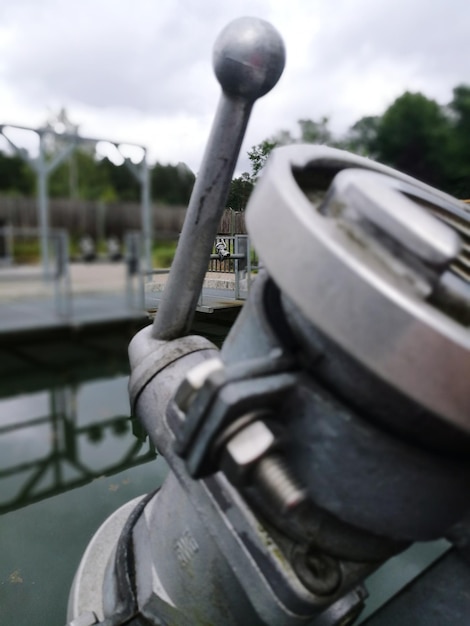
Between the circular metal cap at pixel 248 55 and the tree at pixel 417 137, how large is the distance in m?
0.15

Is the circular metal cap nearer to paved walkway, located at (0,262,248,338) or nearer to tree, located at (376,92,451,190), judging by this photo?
tree, located at (376,92,451,190)

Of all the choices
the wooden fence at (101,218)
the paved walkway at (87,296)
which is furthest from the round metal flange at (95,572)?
the wooden fence at (101,218)

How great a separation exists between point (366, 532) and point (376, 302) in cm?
24

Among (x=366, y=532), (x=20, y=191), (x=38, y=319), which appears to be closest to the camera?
(x=366, y=532)

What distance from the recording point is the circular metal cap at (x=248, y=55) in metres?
0.41

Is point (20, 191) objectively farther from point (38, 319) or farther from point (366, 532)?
point (366, 532)

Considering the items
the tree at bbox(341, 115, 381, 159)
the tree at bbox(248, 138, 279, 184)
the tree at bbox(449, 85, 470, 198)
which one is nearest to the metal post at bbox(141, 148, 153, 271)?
the tree at bbox(248, 138, 279, 184)

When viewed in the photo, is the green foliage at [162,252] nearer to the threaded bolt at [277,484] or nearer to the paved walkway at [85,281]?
the paved walkway at [85,281]

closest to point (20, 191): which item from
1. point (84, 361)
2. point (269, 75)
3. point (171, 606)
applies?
point (269, 75)

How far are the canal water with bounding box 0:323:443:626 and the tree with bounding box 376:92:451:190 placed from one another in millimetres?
421

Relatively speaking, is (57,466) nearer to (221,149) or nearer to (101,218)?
(101,218)

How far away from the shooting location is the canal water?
0.83 m

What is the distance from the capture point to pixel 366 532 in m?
0.38

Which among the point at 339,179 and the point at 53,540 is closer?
the point at 339,179
